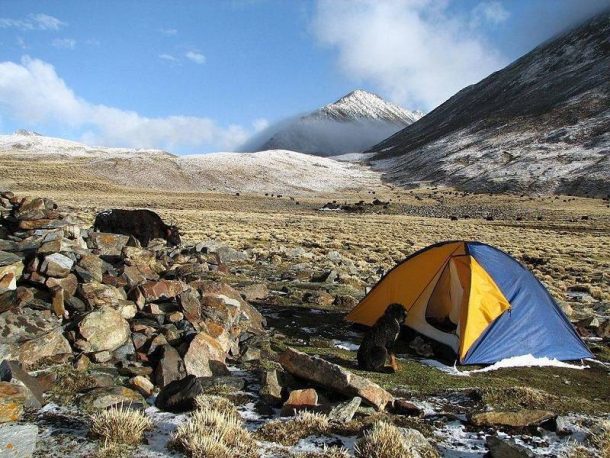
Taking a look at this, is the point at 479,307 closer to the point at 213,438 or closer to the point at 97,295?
the point at 213,438

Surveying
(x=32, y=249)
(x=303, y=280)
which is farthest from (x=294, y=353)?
(x=303, y=280)

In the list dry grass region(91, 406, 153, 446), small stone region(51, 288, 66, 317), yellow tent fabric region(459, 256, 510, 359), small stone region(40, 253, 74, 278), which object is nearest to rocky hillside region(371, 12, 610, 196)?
yellow tent fabric region(459, 256, 510, 359)

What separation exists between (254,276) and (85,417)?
11.2 meters

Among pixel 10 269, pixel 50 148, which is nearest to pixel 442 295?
pixel 10 269

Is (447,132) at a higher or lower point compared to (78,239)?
higher

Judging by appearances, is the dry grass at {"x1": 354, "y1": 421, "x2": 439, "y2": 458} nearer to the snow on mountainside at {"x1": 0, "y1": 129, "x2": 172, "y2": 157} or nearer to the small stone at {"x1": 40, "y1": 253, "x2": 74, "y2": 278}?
the small stone at {"x1": 40, "y1": 253, "x2": 74, "y2": 278}

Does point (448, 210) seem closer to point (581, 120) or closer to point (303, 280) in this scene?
point (303, 280)

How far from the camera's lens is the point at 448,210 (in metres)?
70.4

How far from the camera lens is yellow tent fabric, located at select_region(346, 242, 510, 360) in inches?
378

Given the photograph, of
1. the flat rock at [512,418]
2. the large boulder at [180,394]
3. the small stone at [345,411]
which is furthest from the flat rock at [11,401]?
the flat rock at [512,418]

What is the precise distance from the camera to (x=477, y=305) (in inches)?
378

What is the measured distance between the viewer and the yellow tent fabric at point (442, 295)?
960 centimetres

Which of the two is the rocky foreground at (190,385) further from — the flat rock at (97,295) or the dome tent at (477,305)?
the dome tent at (477,305)

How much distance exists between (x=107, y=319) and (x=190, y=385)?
217 centimetres
